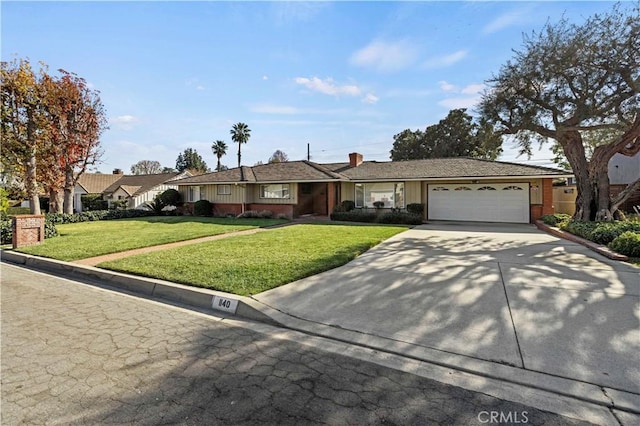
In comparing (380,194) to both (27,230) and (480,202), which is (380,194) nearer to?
(480,202)

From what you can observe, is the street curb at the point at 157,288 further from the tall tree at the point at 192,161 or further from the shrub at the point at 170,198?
the tall tree at the point at 192,161

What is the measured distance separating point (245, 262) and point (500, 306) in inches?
200

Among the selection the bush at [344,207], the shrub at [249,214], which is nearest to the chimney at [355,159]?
the bush at [344,207]

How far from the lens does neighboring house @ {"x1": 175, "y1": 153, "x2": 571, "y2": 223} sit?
53.4 feet

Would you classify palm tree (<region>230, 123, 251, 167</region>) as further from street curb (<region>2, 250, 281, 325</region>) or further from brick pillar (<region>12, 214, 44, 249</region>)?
street curb (<region>2, 250, 281, 325</region>)

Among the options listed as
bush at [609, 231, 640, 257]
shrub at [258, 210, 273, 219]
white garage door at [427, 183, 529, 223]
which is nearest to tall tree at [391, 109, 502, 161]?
white garage door at [427, 183, 529, 223]

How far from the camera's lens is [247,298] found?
5016 millimetres

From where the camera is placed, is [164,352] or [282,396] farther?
[164,352]

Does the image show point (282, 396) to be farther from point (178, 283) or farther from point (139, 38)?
point (139, 38)

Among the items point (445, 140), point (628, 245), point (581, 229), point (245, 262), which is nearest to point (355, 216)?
point (581, 229)

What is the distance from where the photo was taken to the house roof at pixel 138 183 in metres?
35.3

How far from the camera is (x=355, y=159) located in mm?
22859

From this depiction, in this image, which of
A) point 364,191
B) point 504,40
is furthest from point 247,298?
point 364,191

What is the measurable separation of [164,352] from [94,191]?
43.0 meters
